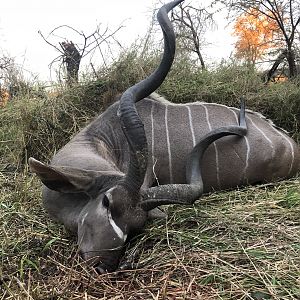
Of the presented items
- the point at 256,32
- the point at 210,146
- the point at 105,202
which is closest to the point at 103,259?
the point at 105,202

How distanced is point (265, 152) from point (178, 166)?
597mm

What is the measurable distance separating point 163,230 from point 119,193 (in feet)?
0.89

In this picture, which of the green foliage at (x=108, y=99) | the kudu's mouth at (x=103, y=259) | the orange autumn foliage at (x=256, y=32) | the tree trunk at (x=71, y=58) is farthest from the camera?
the orange autumn foliage at (x=256, y=32)

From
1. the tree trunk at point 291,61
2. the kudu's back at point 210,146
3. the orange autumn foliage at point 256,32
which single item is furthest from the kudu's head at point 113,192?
the tree trunk at point 291,61

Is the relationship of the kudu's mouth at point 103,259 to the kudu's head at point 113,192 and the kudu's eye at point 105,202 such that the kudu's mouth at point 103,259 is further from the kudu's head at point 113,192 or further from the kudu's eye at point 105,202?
the kudu's eye at point 105,202

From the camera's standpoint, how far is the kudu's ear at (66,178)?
2.13m

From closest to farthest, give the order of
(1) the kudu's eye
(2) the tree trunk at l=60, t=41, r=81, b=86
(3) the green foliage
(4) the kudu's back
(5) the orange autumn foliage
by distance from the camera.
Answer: (1) the kudu's eye → (4) the kudu's back → (3) the green foliage → (2) the tree trunk at l=60, t=41, r=81, b=86 → (5) the orange autumn foliage

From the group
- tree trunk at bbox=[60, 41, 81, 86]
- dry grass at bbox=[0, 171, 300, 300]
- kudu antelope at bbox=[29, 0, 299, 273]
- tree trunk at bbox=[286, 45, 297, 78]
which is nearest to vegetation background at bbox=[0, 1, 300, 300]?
dry grass at bbox=[0, 171, 300, 300]

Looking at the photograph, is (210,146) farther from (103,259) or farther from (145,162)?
(103,259)

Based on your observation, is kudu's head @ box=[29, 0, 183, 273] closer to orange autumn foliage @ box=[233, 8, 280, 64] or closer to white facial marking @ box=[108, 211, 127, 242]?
white facial marking @ box=[108, 211, 127, 242]

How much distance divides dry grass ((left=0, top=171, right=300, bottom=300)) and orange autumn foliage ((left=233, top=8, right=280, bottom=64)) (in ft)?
8.37

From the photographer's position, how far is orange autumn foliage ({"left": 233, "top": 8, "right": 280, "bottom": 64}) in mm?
5000

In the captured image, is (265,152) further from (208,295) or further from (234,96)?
(208,295)

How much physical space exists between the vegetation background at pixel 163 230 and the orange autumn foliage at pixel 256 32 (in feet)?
2.85
